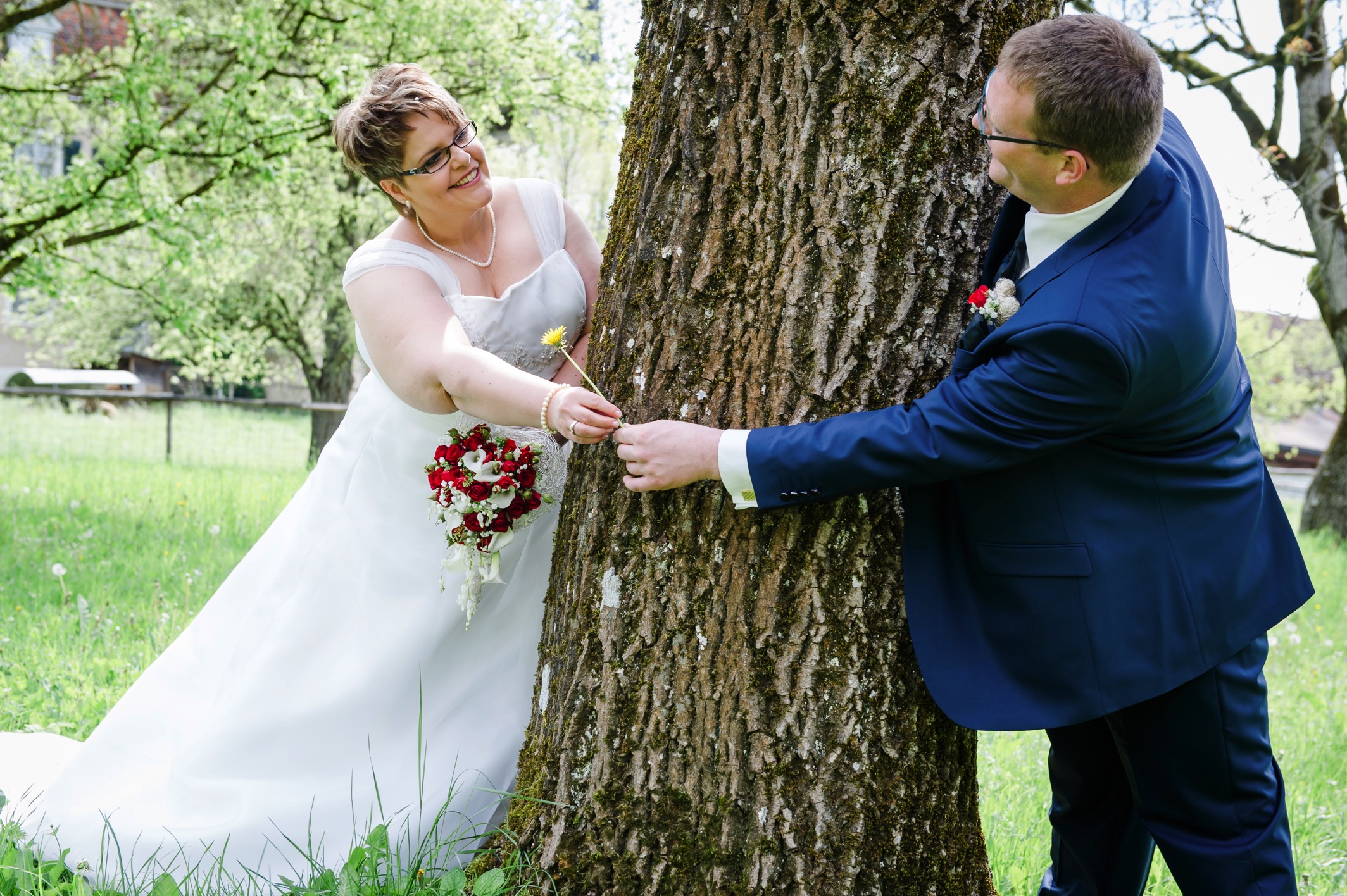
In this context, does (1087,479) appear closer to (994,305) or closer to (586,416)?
(994,305)

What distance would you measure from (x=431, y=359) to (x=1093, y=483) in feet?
5.60

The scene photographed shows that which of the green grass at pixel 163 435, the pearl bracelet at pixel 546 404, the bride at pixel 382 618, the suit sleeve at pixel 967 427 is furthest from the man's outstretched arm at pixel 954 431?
the green grass at pixel 163 435

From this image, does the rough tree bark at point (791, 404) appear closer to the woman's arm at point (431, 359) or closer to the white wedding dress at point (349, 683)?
the woman's arm at point (431, 359)

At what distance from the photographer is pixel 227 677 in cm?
326

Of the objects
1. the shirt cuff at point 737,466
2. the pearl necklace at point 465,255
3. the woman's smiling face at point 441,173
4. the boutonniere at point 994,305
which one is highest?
the woman's smiling face at point 441,173

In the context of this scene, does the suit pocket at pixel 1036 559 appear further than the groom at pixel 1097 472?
Yes

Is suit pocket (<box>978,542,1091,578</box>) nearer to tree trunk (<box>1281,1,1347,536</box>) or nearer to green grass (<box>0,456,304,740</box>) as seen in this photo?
green grass (<box>0,456,304,740</box>)

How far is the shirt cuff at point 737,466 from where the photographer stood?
209cm

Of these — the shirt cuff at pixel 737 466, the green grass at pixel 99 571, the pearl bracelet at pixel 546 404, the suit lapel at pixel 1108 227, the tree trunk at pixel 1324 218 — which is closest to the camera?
the suit lapel at pixel 1108 227

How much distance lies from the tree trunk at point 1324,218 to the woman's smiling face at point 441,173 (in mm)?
8334

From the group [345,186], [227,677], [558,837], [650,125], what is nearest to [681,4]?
[650,125]

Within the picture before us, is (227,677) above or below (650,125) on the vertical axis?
below

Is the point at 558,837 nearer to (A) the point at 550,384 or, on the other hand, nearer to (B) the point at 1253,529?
(A) the point at 550,384

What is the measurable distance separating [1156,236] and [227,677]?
9.80ft
